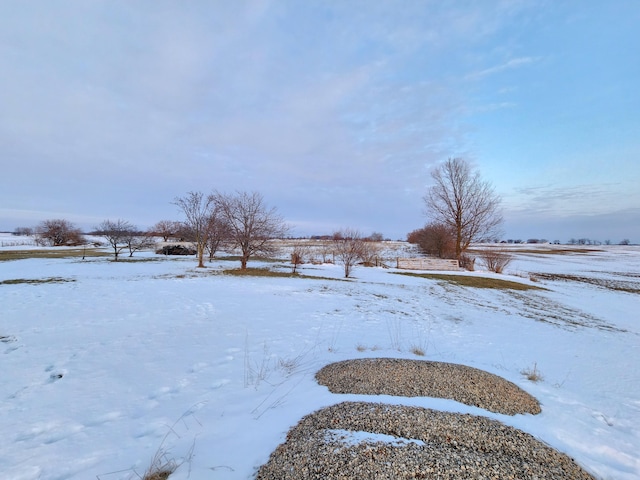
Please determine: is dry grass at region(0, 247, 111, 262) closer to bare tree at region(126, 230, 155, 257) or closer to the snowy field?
bare tree at region(126, 230, 155, 257)

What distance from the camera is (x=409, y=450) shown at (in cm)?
230

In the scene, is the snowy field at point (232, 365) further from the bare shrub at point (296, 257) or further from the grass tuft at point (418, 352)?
the bare shrub at point (296, 257)

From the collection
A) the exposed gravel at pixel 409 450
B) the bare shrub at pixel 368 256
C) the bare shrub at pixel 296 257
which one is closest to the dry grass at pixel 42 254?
the bare shrub at pixel 296 257

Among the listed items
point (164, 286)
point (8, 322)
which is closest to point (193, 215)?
point (164, 286)

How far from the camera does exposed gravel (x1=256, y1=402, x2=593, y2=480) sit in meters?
2.08

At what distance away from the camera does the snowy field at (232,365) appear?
104 inches

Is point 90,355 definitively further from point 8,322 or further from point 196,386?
point 8,322

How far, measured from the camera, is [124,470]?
7.79ft

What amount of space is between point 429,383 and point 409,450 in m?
1.70

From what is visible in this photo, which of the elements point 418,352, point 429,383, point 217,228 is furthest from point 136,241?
point 429,383

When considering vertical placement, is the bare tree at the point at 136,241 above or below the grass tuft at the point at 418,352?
above

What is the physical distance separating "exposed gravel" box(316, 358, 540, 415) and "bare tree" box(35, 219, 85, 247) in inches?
2160

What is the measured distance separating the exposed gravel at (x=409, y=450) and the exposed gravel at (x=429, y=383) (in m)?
0.59

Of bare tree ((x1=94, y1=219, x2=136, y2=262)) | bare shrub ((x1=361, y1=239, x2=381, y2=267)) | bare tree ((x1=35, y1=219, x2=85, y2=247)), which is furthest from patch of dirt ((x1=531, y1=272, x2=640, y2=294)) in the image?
bare tree ((x1=35, y1=219, x2=85, y2=247))
